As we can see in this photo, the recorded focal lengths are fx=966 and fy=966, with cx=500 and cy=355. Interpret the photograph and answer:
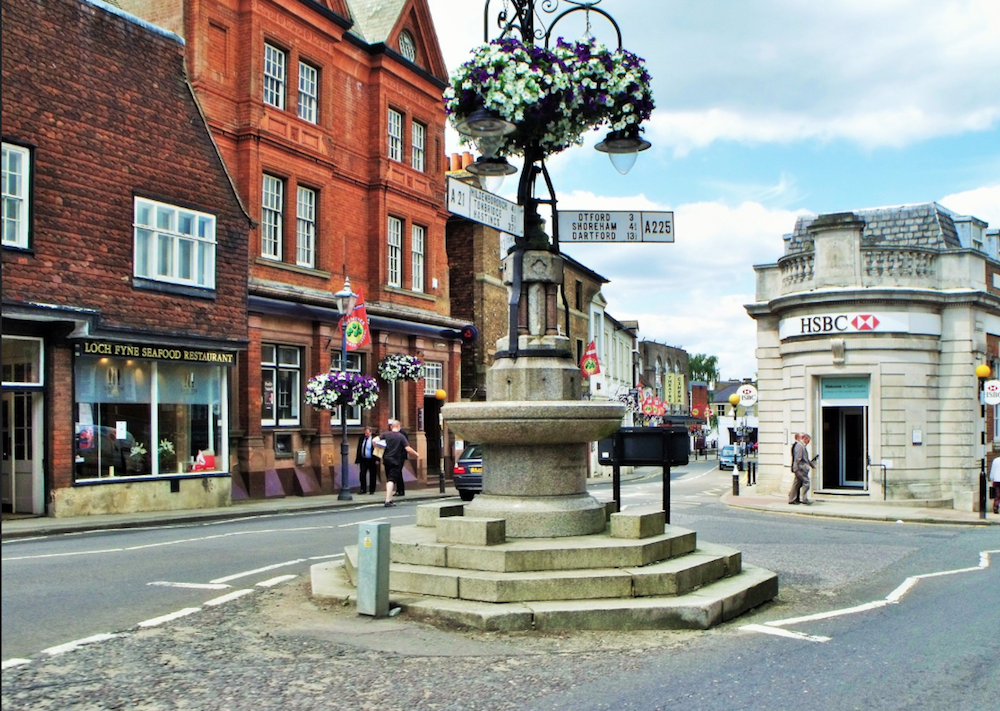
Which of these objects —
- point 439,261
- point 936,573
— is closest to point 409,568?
point 936,573

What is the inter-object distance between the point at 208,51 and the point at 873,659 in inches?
858

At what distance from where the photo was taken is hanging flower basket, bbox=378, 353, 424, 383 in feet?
93.7

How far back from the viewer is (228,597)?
8812mm

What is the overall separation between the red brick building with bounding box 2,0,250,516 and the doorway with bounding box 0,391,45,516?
0.03 meters

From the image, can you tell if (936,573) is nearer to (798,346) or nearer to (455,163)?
(798,346)

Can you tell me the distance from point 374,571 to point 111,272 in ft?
45.4

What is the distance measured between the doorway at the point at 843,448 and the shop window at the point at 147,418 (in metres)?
15.4

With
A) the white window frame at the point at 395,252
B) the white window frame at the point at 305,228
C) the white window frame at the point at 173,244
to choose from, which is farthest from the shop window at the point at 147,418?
the white window frame at the point at 395,252

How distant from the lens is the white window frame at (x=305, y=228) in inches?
1044

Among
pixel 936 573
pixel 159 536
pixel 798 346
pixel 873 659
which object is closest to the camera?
pixel 873 659

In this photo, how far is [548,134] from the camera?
923 cm

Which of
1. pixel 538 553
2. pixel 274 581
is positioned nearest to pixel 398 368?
pixel 274 581

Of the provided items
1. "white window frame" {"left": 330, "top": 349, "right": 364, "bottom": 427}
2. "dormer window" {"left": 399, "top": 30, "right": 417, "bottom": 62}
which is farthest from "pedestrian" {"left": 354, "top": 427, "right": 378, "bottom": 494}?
"dormer window" {"left": 399, "top": 30, "right": 417, "bottom": 62}

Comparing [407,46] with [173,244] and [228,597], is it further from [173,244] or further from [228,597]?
[228,597]
